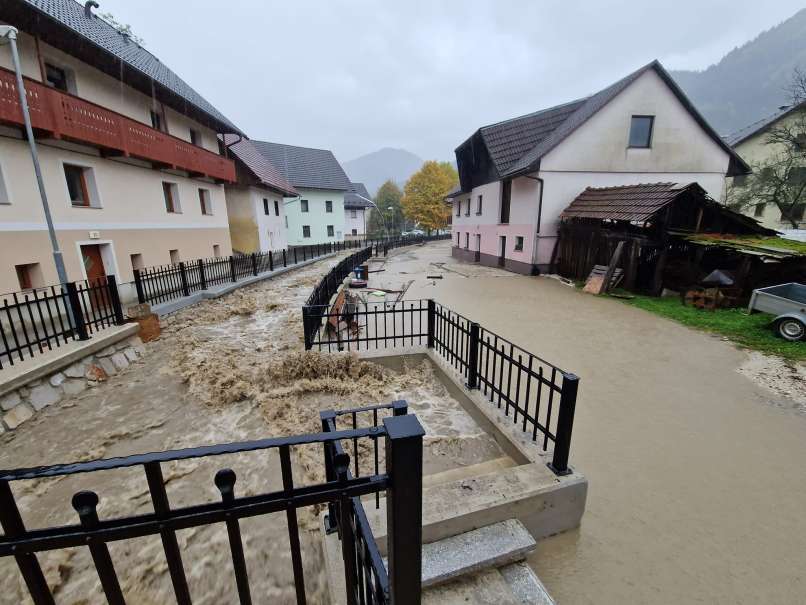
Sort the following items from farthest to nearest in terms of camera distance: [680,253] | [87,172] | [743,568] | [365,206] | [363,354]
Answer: [365,206] → [680,253] → [87,172] → [363,354] → [743,568]

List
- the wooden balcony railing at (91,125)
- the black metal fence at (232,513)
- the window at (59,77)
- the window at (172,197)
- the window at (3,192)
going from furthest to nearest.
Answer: the window at (172,197) → the window at (59,77) → the window at (3,192) → the wooden balcony railing at (91,125) → the black metal fence at (232,513)

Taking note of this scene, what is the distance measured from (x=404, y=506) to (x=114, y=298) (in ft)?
25.5

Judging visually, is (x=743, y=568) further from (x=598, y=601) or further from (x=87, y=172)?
(x=87, y=172)

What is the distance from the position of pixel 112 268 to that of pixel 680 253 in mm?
18541

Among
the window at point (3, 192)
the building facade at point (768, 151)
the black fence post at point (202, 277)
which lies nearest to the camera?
the window at point (3, 192)

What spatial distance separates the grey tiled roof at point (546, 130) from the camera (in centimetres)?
1460

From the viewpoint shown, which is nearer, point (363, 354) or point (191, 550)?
Result: point (191, 550)

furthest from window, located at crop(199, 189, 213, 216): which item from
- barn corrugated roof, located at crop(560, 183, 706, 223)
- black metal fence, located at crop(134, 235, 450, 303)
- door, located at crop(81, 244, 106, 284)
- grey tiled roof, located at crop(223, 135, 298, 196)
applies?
barn corrugated roof, located at crop(560, 183, 706, 223)

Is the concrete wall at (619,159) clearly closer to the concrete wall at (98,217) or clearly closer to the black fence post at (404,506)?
the concrete wall at (98,217)

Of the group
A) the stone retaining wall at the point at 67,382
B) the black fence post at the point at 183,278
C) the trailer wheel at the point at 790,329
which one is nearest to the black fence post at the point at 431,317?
the stone retaining wall at the point at 67,382

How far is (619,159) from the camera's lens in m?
15.4

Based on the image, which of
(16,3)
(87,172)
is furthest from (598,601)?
(87,172)

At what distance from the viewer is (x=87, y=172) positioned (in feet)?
33.4

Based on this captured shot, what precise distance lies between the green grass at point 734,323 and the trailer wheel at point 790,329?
121 millimetres
